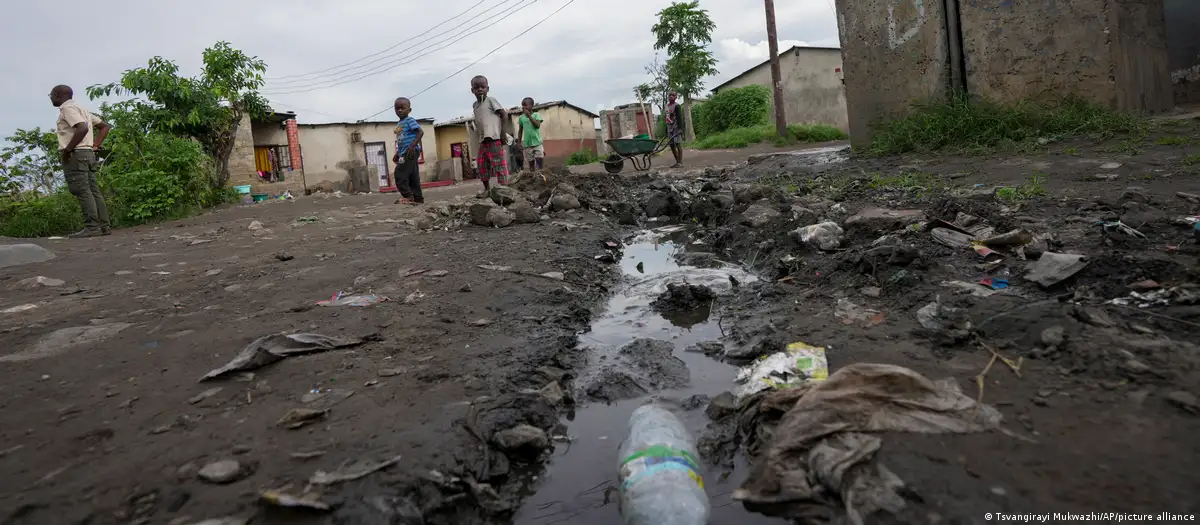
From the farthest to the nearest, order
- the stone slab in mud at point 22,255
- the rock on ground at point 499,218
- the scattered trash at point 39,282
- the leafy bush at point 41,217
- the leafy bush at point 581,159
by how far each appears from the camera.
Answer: the leafy bush at point 581,159, the leafy bush at point 41,217, the rock on ground at point 499,218, the stone slab in mud at point 22,255, the scattered trash at point 39,282

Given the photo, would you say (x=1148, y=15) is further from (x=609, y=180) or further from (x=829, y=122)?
(x=829, y=122)

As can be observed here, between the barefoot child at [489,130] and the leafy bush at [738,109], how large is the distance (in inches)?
654

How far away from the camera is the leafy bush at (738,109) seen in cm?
2352

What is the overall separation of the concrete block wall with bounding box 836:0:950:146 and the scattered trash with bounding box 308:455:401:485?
299 inches

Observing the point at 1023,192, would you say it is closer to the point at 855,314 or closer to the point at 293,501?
the point at 855,314

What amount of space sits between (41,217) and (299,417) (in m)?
10.6

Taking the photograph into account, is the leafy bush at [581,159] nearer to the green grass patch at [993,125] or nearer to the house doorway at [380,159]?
the house doorway at [380,159]

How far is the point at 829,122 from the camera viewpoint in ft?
81.5

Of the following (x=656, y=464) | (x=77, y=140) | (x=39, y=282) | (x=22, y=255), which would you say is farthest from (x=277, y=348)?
(x=77, y=140)

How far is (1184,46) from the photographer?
938 centimetres

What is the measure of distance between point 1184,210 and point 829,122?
914 inches

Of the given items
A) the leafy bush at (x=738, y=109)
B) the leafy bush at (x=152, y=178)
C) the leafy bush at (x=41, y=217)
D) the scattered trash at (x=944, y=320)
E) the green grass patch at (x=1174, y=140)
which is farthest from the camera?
the leafy bush at (x=738, y=109)

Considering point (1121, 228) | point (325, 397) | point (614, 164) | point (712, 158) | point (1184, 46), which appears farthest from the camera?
point (712, 158)

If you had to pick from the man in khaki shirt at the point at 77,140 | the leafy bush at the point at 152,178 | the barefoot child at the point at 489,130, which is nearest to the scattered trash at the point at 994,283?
the barefoot child at the point at 489,130
